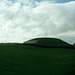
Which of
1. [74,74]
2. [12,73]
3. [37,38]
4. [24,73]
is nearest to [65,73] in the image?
[74,74]

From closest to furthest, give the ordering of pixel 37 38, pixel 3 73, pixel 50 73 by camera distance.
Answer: pixel 3 73
pixel 50 73
pixel 37 38

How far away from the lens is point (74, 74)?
71.7ft

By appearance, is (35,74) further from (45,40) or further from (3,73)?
(45,40)

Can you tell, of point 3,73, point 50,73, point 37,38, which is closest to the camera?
point 3,73

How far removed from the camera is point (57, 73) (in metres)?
21.7

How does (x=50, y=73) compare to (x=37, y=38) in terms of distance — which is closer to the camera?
(x=50, y=73)

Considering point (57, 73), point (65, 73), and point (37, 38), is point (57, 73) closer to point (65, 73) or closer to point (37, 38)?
point (65, 73)

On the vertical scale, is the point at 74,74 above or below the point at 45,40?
below

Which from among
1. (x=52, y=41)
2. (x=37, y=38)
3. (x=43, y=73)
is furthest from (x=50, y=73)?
(x=37, y=38)

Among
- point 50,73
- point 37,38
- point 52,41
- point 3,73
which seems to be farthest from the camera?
point 37,38

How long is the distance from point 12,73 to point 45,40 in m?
46.5

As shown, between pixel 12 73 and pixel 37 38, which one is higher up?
pixel 37 38

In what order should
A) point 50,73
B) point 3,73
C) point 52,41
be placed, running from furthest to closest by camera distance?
point 52,41 → point 50,73 → point 3,73

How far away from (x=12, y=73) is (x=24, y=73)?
151cm
